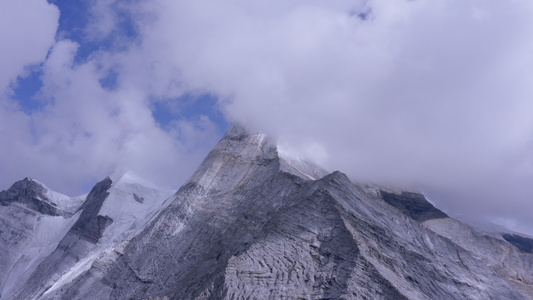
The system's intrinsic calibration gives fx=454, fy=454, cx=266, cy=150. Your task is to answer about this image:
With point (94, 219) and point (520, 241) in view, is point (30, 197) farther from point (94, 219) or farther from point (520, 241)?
point (520, 241)

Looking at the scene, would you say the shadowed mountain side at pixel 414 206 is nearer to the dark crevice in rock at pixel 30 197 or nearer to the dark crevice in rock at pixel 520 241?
the dark crevice in rock at pixel 520 241

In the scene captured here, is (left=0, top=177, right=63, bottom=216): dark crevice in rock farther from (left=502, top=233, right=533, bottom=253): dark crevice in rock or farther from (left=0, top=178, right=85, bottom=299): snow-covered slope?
(left=502, top=233, right=533, bottom=253): dark crevice in rock

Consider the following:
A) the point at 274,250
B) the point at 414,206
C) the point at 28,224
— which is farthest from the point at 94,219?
the point at 414,206

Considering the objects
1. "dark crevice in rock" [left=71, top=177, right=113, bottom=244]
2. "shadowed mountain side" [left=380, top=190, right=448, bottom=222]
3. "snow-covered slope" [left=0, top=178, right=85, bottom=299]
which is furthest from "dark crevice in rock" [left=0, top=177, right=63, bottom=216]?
"shadowed mountain side" [left=380, top=190, right=448, bottom=222]

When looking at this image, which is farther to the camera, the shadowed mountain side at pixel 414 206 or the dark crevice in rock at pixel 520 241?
the dark crevice in rock at pixel 520 241

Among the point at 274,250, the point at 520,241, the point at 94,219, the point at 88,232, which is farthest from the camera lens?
the point at 520,241

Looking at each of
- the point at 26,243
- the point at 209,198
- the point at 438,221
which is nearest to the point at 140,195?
the point at 26,243

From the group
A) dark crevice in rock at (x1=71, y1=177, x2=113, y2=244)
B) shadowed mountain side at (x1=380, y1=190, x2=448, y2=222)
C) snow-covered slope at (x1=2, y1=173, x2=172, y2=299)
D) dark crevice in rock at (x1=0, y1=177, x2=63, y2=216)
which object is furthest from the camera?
dark crevice in rock at (x1=0, y1=177, x2=63, y2=216)

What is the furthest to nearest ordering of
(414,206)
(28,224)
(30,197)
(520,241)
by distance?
(30,197) < (28,224) < (520,241) < (414,206)

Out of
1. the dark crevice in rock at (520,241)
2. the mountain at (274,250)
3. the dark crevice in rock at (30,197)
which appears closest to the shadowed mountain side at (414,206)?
the mountain at (274,250)
